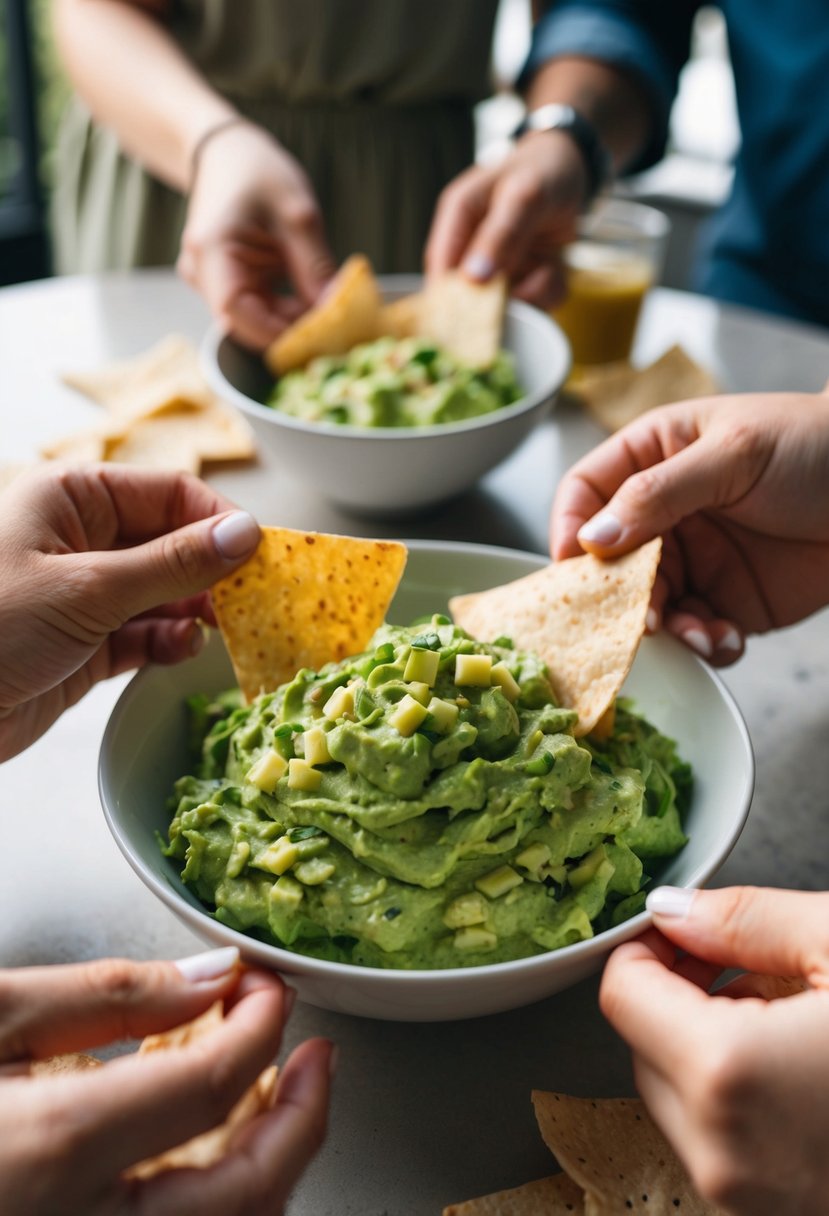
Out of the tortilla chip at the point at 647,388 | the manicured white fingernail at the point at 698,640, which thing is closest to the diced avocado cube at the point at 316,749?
the manicured white fingernail at the point at 698,640

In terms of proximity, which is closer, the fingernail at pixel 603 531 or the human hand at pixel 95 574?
the human hand at pixel 95 574

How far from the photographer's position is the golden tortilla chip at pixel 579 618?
4.51 feet

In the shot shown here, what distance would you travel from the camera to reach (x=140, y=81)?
2869 mm

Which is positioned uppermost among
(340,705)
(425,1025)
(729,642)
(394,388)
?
(340,705)

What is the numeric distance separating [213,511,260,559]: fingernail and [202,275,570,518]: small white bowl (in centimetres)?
57

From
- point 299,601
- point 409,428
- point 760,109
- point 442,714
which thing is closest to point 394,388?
point 409,428

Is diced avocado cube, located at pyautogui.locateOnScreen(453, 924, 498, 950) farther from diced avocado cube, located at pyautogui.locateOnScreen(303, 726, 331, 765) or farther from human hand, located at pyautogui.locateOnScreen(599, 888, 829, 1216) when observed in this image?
diced avocado cube, located at pyautogui.locateOnScreen(303, 726, 331, 765)

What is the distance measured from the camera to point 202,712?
1.53 metres

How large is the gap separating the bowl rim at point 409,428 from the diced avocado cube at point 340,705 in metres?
0.84

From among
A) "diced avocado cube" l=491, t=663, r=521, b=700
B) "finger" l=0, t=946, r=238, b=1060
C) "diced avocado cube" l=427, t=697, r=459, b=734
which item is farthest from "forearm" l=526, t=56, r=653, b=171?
"finger" l=0, t=946, r=238, b=1060

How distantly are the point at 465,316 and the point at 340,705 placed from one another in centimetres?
147

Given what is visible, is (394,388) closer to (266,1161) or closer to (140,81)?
(140,81)

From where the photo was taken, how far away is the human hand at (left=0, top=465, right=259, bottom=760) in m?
1.31

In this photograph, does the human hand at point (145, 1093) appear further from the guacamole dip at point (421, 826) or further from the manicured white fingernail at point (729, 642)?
the manicured white fingernail at point (729, 642)
